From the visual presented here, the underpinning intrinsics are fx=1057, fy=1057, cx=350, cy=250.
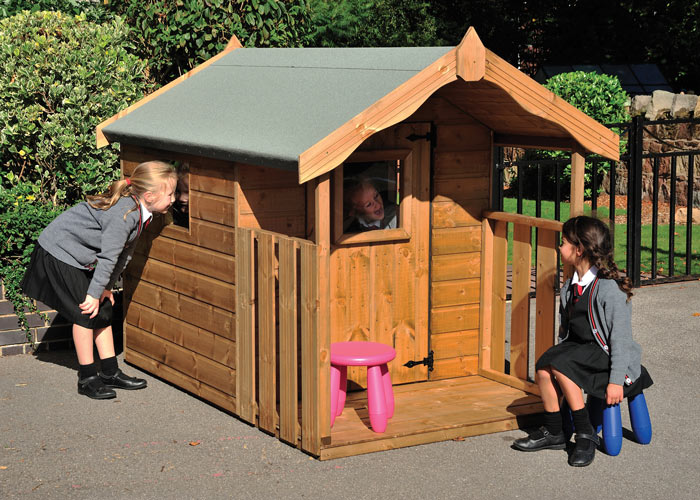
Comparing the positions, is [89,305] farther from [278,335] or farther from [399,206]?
[399,206]

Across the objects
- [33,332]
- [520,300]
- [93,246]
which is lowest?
[33,332]

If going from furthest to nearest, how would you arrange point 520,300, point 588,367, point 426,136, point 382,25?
point 382,25 → point 520,300 → point 426,136 → point 588,367

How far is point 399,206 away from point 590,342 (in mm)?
1694

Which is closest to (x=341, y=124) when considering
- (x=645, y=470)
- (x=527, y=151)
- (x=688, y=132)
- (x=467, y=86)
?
(x=467, y=86)

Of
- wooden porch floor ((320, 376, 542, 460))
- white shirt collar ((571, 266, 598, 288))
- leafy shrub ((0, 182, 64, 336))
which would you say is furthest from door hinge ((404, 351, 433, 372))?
leafy shrub ((0, 182, 64, 336))

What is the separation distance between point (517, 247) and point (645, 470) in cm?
189

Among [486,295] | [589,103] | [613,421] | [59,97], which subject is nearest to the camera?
[613,421]

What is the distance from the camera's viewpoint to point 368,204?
23.1ft

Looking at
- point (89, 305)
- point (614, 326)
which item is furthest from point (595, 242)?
point (89, 305)

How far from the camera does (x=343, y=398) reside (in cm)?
664

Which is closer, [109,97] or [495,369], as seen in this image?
[495,369]

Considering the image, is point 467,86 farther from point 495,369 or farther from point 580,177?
point 495,369

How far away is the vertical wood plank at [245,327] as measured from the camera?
661 cm

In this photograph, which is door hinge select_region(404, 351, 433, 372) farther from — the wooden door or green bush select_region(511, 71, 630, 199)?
green bush select_region(511, 71, 630, 199)
